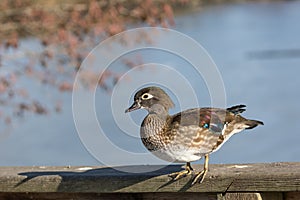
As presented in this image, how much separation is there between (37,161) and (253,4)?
36.6 meters

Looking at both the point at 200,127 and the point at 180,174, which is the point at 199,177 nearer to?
the point at 180,174

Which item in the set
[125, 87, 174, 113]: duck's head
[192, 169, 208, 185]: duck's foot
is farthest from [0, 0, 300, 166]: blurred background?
[192, 169, 208, 185]: duck's foot

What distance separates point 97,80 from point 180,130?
4.66 m

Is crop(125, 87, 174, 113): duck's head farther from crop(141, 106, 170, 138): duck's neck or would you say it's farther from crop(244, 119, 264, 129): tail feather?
crop(244, 119, 264, 129): tail feather

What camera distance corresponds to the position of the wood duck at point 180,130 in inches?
120

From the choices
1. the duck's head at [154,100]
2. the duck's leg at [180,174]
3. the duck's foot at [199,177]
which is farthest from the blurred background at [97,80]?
the duck's foot at [199,177]

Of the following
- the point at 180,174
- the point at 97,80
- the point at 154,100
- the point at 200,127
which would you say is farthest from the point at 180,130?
the point at 97,80

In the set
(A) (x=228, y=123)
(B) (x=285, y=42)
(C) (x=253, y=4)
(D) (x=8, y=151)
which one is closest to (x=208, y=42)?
(B) (x=285, y=42)

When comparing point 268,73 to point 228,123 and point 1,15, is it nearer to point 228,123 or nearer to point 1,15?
point 1,15

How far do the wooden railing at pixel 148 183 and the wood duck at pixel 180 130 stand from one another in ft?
0.27

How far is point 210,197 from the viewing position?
2732 millimetres

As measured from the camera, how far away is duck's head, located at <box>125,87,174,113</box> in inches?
125

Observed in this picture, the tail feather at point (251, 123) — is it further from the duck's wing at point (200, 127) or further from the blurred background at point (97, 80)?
the blurred background at point (97, 80)

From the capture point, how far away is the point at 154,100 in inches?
125
